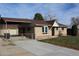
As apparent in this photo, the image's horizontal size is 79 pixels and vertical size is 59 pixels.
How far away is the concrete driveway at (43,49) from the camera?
7.38 metres

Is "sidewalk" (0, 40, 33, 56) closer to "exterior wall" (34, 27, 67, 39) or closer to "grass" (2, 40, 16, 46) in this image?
"grass" (2, 40, 16, 46)

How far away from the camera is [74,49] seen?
7.49m

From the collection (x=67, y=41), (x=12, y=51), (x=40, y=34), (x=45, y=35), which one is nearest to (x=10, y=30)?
(x=12, y=51)

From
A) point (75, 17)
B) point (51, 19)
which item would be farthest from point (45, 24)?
point (75, 17)

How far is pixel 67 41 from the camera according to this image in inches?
299

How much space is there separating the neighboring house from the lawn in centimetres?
11

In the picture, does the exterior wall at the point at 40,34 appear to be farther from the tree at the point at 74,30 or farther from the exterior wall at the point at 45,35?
the tree at the point at 74,30

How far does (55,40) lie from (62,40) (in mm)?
169

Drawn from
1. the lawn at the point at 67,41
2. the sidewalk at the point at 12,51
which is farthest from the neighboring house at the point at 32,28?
the sidewalk at the point at 12,51

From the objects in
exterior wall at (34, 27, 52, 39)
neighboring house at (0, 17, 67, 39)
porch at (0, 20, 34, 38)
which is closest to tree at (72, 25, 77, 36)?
neighboring house at (0, 17, 67, 39)

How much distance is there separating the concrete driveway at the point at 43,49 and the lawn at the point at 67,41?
102mm

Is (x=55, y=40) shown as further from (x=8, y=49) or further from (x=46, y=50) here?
(x=8, y=49)

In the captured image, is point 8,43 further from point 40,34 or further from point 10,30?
point 40,34

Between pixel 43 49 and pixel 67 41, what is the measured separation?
0.61m
